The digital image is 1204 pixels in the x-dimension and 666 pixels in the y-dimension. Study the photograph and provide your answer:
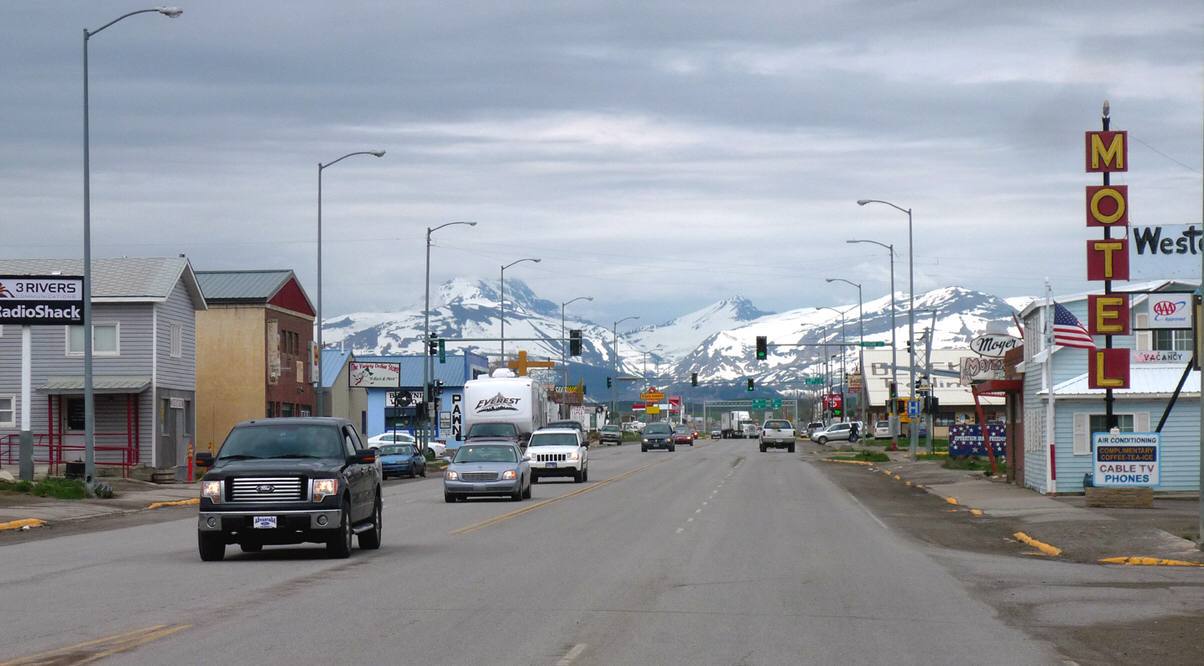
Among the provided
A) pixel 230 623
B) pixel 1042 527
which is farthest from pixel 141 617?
pixel 1042 527

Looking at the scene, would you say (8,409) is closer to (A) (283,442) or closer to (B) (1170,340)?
(A) (283,442)

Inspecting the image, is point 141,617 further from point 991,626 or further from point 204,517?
point 991,626

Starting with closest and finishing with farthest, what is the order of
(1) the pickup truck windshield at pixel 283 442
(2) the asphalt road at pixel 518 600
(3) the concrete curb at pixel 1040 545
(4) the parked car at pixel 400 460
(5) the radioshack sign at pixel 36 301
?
(2) the asphalt road at pixel 518 600 → (1) the pickup truck windshield at pixel 283 442 → (3) the concrete curb at pixel 1040 545 → (5) the radioshack sign at pixel 36 301 → (4) the parked car at pixel 400 460

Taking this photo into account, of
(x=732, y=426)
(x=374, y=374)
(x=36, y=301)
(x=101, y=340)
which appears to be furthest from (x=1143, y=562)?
(x=732, y=426)

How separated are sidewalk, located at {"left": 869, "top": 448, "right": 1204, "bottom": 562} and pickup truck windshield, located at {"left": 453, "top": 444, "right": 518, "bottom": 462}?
36.0 ft

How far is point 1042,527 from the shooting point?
2777 cm

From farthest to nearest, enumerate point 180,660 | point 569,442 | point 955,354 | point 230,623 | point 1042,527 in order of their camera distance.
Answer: point 955,354, point 569,442, point 1042,527, point 230,623, point 180,660

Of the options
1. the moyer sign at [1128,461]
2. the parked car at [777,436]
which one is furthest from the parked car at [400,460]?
the parked car at [777,436]

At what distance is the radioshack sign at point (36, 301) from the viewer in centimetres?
4312

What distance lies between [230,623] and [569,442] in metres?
33.5

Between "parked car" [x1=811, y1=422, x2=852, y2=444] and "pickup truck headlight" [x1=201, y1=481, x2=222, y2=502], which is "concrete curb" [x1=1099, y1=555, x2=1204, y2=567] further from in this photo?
"parked car" [x1=811, y1=422, x2=852, y2=444]

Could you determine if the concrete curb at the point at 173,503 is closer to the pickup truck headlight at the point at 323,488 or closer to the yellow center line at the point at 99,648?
the pickup truck headlight at the point at 323,488

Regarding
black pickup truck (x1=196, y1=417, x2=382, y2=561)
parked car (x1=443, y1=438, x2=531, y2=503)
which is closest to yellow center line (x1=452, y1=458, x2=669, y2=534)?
parked car (x1=443, y1=438, x2=531, y2=503)

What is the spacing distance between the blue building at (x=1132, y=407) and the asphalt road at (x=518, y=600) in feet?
41.0
